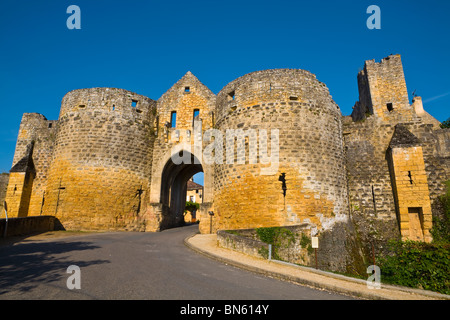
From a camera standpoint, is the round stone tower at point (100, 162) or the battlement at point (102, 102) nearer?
the round stone tower at point (100, 162)

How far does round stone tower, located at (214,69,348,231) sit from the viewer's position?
39.5 ft

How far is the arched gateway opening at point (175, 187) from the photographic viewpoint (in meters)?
18.1

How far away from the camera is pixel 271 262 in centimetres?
788

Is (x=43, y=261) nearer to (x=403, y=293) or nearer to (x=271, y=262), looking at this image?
(x=271, y=262)

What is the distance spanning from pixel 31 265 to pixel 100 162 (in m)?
10.5

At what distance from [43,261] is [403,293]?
27.3 feet

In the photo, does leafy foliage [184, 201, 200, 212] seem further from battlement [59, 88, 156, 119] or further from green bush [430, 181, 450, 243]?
green bush [430, 181, 450, 243]

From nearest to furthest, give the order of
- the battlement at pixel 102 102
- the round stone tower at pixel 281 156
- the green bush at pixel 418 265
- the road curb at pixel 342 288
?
1. the road curb at pixel 342 288
2. the green bush at pixel 418 265
3. the round stone tower at pixel 281 156
4. the battlement at pixel 102 102

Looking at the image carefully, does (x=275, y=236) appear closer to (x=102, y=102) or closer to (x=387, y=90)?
(x=387, y=90)

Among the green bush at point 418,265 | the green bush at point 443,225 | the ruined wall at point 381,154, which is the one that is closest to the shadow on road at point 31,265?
the green bush at point 418,265

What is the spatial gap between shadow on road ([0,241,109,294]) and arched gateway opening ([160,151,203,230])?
923 centimetres

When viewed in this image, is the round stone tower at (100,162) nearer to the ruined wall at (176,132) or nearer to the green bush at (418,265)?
the ruined wall at (176,132)

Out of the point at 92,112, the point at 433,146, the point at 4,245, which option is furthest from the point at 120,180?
the point at 433,146

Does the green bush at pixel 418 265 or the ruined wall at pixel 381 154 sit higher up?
the ruined wall at pixel 381 154
